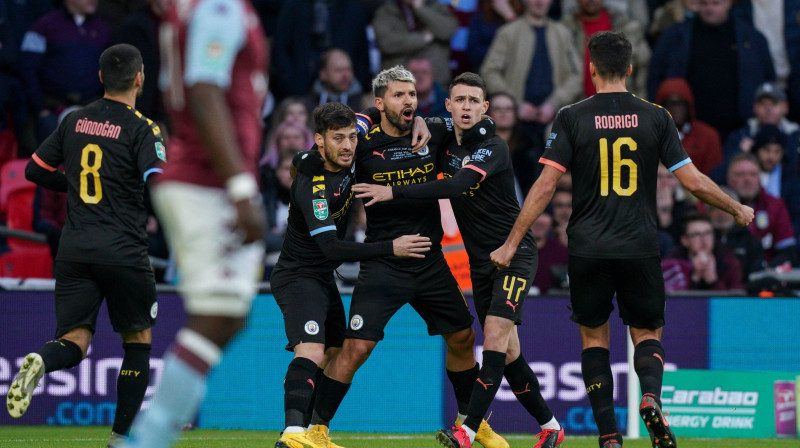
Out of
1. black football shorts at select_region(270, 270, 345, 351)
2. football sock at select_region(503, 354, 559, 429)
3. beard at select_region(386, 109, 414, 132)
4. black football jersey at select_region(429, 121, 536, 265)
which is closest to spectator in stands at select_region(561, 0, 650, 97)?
black football jersey at select_region(429, 121, 536, 265)

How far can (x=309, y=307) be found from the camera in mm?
7637

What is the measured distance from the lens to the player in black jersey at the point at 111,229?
292 inches

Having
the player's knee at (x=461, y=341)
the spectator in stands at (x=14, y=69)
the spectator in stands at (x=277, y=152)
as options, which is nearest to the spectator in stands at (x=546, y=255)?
the spectator in stands at (x=277, y=152)

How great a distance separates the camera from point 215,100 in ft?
15.7

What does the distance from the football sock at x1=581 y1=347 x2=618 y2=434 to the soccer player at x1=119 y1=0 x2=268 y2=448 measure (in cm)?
298

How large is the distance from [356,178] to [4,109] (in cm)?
627

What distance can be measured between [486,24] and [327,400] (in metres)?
7.47

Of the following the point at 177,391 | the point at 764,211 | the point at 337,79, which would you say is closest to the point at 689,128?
the point at 764,211

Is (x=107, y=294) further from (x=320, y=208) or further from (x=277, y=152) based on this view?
(x=277, y=152)

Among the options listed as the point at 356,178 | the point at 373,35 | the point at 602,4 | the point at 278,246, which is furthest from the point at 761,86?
the point at 356,178

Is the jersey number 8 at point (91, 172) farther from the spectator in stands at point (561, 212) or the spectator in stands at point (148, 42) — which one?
the spectator in stands at point (561, 212)

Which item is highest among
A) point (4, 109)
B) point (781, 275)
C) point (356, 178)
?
point (4, 109)

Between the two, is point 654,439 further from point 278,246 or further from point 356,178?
point 278,246

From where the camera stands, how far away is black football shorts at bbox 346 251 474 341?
25.5 feet
